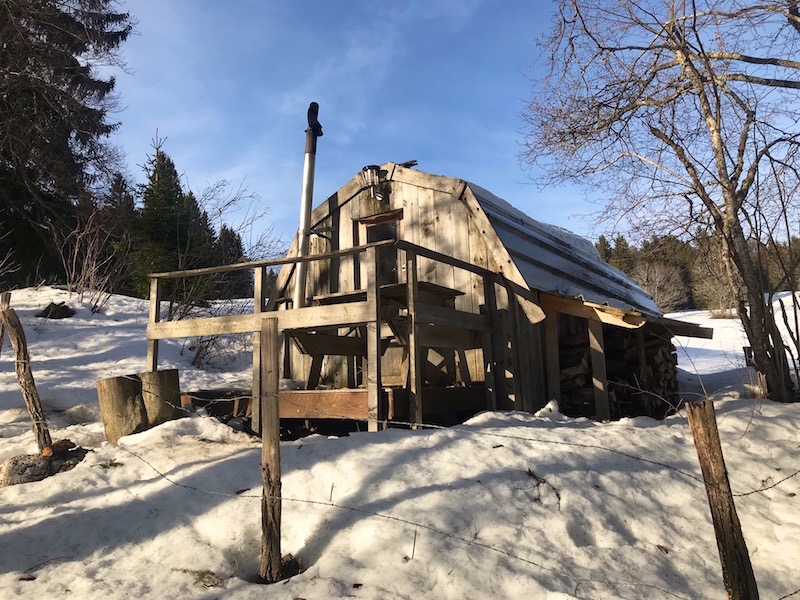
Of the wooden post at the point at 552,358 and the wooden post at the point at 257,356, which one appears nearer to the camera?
the wooden post at the point at 257,356

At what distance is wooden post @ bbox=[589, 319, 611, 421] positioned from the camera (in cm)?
865

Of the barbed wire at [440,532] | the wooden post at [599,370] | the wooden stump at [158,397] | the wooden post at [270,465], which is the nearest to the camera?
the barbed wire at [440,532]

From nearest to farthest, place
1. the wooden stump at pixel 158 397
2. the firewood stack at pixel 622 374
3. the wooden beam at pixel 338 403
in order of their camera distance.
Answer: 1. the wooden stump at pixel 158 397
2. the wooden beam at pixel 338 403
3. the firewood stack at pixel 622 374

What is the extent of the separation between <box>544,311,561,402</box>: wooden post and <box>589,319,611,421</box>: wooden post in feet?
1.77

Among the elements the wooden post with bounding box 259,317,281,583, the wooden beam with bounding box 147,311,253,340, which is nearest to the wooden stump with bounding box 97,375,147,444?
the wooden beam with bounding box 147,311,253,340

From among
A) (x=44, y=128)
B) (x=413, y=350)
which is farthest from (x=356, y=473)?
(x=44, y=128)

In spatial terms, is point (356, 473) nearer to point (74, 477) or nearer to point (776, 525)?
point (74, 477)

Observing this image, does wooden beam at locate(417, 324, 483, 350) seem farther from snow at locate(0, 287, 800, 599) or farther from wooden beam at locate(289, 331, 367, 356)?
wooden beam at locate(289, 331, 367, 356)

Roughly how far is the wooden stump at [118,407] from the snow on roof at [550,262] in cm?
522

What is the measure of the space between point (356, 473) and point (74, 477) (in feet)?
7.92

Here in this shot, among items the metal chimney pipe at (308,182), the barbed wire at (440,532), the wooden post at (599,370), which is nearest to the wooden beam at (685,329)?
the wooden post at (599,370)

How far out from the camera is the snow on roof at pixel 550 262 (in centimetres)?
920

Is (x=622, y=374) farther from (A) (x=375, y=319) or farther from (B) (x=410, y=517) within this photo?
(B) (x=410, y=517)

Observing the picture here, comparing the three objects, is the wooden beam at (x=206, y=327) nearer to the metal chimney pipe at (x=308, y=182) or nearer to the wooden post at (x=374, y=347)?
the wooden post at (x=374, y=347)
